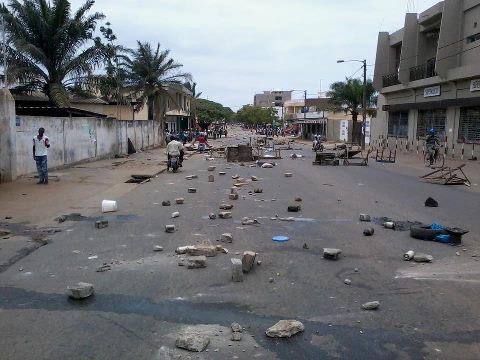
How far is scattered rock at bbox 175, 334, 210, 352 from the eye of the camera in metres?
3.90

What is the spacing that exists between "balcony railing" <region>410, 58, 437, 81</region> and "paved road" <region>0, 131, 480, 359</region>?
29819mm

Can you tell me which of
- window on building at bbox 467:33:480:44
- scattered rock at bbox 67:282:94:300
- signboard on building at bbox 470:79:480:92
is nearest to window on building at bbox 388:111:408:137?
window on building at bbox 467:33:480:44

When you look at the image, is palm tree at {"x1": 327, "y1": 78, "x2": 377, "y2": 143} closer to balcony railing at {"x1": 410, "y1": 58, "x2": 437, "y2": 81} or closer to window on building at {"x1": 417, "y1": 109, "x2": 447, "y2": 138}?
balcony railing at {"x1": 410, "y1": 58, "x2": 437, "y2": 81}

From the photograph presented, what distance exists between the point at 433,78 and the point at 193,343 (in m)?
34.5

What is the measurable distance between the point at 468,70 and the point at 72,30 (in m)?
22.6

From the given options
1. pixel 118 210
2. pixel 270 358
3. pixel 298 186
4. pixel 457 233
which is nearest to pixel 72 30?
pixel 298 186

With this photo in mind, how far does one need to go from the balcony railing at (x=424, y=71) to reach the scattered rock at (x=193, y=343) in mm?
35154

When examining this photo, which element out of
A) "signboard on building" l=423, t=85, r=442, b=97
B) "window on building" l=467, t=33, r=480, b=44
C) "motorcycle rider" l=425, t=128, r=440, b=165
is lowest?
"motorcycle rider" l=425, t=128, r=440, b=165

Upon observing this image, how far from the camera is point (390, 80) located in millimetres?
44156

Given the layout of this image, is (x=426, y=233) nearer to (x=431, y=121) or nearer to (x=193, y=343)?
(x=193, y=343)

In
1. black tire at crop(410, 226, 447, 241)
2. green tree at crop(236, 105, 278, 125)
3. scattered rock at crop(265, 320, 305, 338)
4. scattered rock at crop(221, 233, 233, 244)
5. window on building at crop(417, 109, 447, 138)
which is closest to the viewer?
scattered rock at crop(265, 320, 305, 338)

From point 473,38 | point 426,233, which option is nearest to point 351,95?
point 473,38

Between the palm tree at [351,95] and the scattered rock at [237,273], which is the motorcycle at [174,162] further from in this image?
the palm tree at [351,95]

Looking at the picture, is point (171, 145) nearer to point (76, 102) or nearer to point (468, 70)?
point (468, 70)
